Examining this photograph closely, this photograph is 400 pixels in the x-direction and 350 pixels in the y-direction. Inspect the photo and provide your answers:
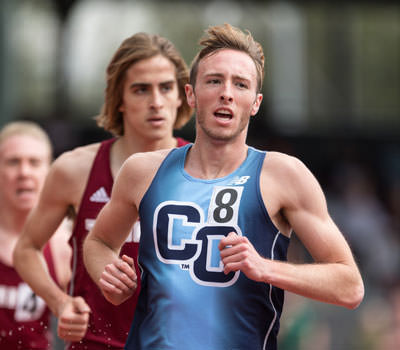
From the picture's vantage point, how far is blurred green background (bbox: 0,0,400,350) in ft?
41.6

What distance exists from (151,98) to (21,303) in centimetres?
187

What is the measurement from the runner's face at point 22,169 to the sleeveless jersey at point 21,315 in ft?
1.42

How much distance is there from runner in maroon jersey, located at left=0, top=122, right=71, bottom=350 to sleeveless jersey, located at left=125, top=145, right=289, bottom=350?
2.34 metres

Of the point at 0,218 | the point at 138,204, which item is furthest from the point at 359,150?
the point at 138,204

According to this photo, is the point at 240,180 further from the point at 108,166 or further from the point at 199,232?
the point at 108,166

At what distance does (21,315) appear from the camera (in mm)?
5984

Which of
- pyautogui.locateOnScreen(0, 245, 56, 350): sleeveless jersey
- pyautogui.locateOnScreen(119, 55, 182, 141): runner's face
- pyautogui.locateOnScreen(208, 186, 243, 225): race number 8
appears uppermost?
pyautogui.locateOnScreen(119, 55, 182, 141): runner's face

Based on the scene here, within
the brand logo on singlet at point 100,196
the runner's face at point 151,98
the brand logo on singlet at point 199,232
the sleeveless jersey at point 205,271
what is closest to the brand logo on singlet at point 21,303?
the brand logo on singlet at point 100,196

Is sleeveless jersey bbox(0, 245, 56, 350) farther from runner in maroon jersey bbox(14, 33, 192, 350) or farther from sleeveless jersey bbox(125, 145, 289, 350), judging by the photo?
sleeveless jersey bbox(125, 145, 289, 350)

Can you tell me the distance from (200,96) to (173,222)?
580mm

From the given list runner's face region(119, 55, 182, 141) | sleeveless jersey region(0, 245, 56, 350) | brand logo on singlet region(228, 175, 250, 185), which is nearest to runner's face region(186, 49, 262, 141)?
brand logo on singlet region(228, 175, 250, 185)

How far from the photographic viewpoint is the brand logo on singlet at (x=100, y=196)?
199 inches

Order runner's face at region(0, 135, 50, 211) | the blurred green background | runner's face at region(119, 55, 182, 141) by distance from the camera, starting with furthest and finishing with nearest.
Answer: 1. the blurred green background
2. runner's face at region(0, 135, 50, 211)
3. runner's face at region(119, 55, 182, 141)

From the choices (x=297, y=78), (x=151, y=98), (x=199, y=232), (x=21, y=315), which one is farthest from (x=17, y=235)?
(x=297, y=78)
